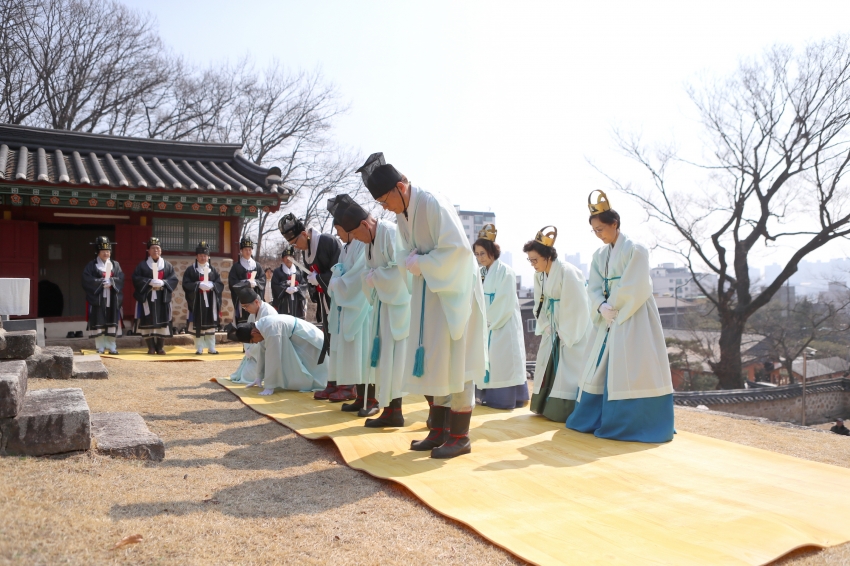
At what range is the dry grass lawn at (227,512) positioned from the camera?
8.87 ft

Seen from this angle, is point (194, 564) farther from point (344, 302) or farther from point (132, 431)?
point (344, 302)

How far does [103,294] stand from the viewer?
1159 cm

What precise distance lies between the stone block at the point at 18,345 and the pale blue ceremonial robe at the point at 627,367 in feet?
17.8

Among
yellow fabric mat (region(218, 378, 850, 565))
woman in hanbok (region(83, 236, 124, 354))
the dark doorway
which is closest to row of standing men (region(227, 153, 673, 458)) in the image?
yellow fabric mat (region(218, 378, 850, 565))

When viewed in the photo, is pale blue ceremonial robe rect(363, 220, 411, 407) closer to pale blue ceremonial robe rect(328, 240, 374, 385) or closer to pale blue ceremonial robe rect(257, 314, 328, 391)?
pale blue ceremonial robe rect(328, 240, 374, 385)

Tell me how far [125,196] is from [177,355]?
11.2 ft

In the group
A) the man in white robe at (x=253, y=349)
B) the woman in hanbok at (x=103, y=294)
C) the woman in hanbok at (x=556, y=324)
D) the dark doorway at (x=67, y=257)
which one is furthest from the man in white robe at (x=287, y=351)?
the dark doorway at (x=67, y=257)

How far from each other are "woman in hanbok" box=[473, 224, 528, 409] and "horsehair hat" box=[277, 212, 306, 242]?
1.94m

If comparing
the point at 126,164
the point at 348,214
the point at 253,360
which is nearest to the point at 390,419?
the point at 348,214

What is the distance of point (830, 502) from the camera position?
3623 millimetres

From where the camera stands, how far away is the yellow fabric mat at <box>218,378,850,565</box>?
9.77ft

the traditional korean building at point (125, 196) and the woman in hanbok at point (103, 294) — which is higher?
the traditional korean building at point (125, 196)

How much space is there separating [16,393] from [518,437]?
3549 millimetres

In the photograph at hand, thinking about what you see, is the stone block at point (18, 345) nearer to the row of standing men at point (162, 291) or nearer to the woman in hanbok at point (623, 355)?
the row of standing men at point (162, 291)
